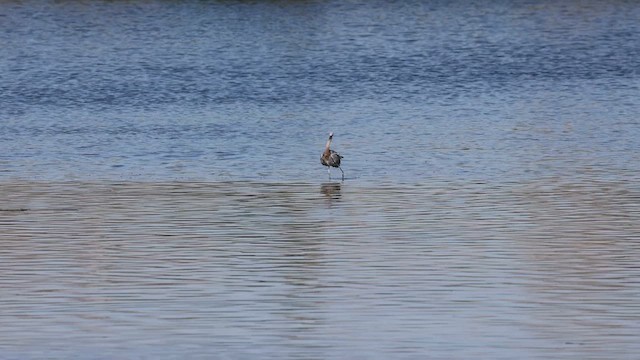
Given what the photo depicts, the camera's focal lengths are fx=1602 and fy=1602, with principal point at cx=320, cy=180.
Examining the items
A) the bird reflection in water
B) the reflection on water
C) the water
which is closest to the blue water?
the water

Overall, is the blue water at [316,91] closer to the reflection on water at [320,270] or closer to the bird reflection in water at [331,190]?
the bird reflection in water at [331,190]

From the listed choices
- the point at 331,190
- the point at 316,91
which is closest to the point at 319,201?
the point at 331,190

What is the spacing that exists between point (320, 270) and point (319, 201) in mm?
4155

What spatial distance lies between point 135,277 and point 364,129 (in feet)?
38.1

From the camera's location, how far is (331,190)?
17.9 meters

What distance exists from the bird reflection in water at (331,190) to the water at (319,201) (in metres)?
0.06

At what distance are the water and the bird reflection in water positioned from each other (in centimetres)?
6

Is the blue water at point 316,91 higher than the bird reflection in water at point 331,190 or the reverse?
the reverse

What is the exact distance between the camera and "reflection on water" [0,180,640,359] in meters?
10.5

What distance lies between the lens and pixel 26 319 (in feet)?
36.5

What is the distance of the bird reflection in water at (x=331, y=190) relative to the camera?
17.4 meters

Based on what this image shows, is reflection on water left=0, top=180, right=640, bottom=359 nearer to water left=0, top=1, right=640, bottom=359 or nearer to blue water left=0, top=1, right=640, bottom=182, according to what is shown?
water left=0, top=1, right=640, bottom=359

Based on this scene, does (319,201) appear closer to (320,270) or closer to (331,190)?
(331,190)

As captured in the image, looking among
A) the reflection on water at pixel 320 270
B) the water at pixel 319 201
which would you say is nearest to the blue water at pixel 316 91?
the water at pixel 319 201
